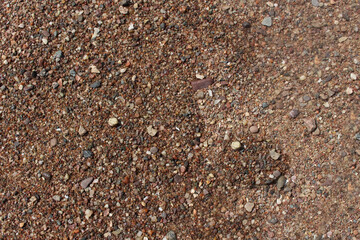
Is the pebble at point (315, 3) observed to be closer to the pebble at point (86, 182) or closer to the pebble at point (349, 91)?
the pebble at point (349, 91)

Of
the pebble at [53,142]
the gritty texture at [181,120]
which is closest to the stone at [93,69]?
the gritty texture at [181,120]

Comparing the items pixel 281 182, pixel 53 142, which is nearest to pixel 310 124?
pixel 281 182

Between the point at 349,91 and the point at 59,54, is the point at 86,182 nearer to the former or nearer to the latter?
the point at 59,54

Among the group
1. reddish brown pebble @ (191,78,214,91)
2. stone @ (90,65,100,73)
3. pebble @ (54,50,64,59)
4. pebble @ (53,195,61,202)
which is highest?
pebble @ (54,50,64,59)

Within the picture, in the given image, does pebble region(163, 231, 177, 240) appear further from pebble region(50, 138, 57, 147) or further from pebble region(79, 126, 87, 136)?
pebble region(50, 138, 57, 147)

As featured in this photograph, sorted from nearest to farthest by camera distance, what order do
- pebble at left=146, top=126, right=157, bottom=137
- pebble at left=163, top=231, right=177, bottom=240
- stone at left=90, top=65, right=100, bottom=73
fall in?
pebble at left=163, top=231, right=177, bottom=240
pebble at left=146, top=126, right=157, bottom=137
stone at left=90, top=65, right=100, bottom=73

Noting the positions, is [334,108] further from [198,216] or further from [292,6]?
[198,216]

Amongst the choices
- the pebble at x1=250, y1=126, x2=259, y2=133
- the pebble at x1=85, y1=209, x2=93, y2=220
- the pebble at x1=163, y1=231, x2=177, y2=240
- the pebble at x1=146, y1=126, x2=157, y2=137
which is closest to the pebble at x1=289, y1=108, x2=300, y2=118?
the pebble at x1=250, y1=126, x2=259, y2=133

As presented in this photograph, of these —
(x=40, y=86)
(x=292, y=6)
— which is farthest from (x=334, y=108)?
(x=40, y=86)
